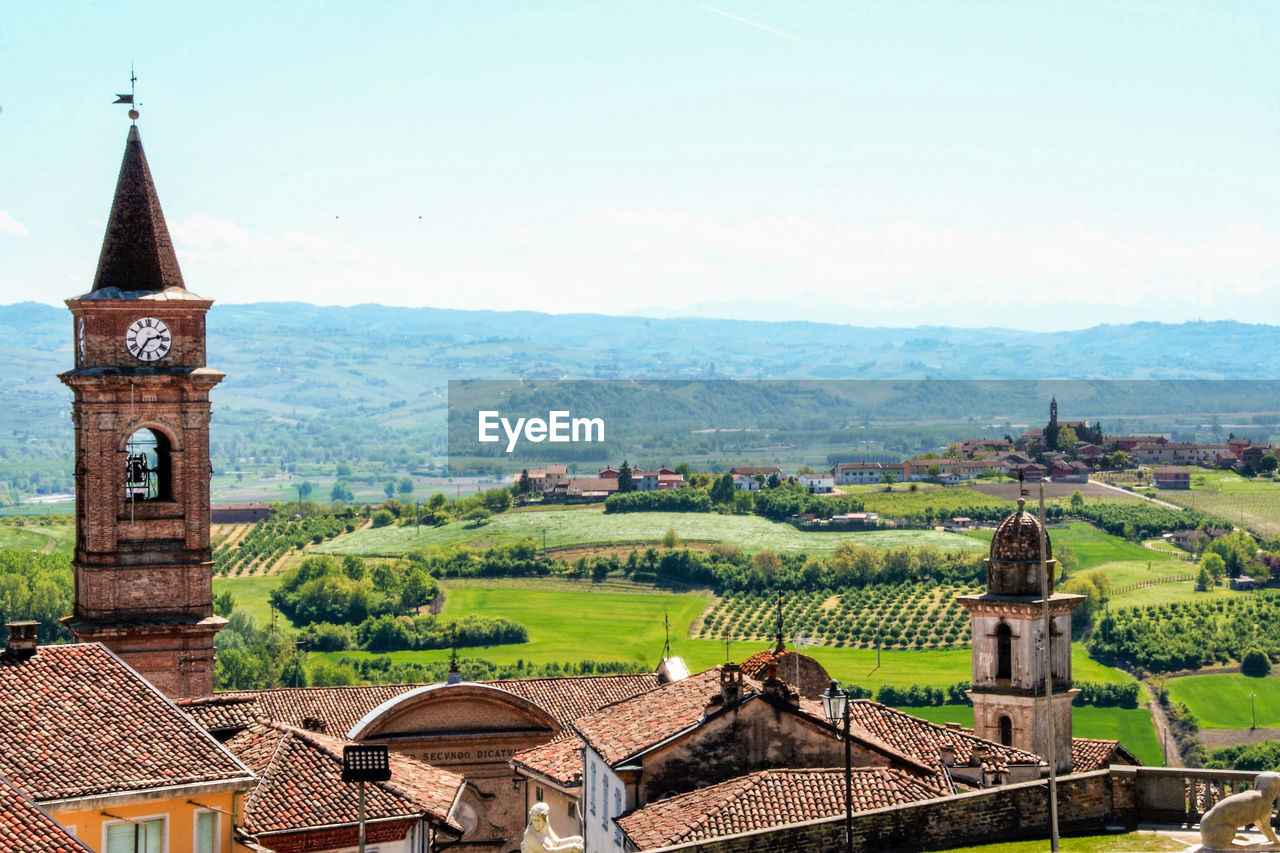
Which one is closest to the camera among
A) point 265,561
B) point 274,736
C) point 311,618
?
point 274,736

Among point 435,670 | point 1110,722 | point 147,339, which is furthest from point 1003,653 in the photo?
point 435,670

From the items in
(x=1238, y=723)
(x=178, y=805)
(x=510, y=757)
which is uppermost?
(x=178, y=805)

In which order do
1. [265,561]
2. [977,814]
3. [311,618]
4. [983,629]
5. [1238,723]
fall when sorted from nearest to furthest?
1. [977,814]
2. [983,629]
3. [1238,723]
4. [311,618]
5. [265,561]

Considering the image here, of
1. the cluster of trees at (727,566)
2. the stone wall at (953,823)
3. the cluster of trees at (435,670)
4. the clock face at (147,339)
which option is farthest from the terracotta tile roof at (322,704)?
the cluster of trees at (727,566)

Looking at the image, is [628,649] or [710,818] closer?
[710,818]

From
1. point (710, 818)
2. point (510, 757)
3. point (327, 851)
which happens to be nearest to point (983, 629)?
point (510, 757)

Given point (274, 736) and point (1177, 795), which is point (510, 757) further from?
point (1177, 795)

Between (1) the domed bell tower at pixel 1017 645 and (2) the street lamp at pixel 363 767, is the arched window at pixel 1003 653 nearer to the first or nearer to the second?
(1) the domed bell tower at pixel 1017 645
